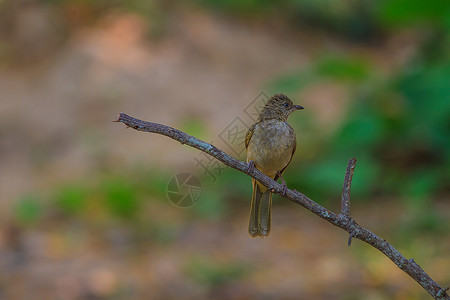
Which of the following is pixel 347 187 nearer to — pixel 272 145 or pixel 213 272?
pixel 272 145

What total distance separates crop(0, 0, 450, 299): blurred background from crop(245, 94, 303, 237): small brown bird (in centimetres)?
27

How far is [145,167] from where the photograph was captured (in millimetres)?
7863

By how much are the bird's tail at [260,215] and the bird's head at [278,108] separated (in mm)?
359

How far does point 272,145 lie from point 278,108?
0.24 metres

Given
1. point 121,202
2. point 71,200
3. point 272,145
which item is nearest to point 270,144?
point 272,145

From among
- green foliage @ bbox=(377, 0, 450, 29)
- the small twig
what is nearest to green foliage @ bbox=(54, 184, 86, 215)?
green foliage @ bbox=(377, 0, 450, 29)

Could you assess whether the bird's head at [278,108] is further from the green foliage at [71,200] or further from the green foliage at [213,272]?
the green foliage at [71,200]

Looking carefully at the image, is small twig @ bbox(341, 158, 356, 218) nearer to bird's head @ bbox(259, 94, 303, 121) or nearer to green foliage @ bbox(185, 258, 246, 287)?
bird's head @ bbox(259, 94, 303, 121)

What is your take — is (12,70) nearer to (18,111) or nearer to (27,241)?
(18,111)

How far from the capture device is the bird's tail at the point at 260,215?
7.59ft

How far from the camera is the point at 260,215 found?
8.12 ft

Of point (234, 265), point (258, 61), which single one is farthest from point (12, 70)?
point (234, 265)

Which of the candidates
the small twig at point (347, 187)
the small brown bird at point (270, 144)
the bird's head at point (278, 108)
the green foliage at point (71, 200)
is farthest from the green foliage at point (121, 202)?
the small twig at point (347, 187)

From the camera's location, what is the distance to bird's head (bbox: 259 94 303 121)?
2.76m
